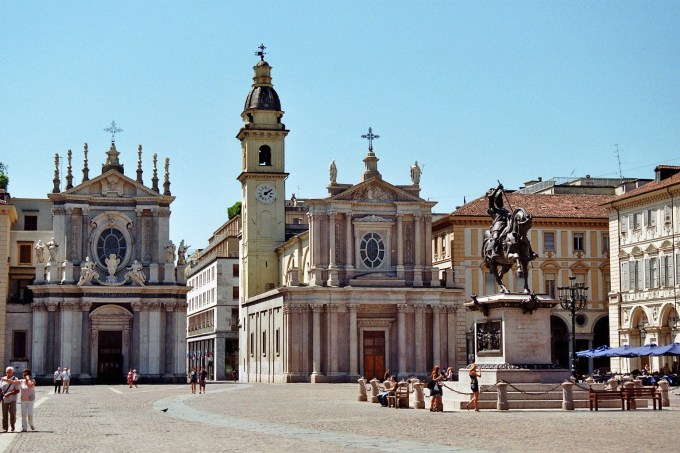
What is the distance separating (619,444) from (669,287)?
44896mm

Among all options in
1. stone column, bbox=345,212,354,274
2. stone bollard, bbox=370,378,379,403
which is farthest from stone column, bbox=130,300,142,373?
stone bollard, bbox=370,378,379,403

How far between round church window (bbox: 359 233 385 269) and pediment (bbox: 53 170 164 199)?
1525 centimetres

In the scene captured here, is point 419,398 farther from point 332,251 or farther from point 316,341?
point 332,251

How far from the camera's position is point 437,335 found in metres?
83.7

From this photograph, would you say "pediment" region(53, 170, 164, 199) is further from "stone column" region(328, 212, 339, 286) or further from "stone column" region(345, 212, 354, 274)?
"stone column" region(345, 212, 354, 274)

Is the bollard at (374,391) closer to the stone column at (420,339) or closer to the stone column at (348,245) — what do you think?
the stone column at (420,339)

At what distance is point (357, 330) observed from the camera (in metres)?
82.9

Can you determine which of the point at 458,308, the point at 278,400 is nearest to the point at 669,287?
the point at 458,308

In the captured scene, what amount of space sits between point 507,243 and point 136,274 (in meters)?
48.8

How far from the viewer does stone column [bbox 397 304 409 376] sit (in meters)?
82.4

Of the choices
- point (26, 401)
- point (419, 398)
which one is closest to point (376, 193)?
point (419, 398)

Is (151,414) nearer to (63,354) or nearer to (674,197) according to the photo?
(674,197)

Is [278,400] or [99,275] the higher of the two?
[99,275]

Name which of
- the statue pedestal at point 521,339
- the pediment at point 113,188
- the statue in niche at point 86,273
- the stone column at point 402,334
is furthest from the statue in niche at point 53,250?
the statue pedestal at point 521,339
